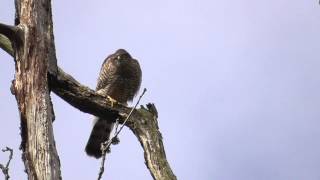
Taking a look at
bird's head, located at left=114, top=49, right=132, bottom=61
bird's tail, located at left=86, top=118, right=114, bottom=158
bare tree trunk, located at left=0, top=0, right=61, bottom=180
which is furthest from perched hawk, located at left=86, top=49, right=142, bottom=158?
bare tree trunk, located at left=0, top=0, right=61, bottom=180

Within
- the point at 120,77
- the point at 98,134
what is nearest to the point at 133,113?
the point at 98,134

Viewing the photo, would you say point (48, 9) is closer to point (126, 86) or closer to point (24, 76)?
point (24, 76)

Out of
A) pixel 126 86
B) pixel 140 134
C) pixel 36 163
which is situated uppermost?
pixel 126 86

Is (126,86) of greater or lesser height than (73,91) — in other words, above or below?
above

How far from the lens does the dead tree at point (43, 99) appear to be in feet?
15.9

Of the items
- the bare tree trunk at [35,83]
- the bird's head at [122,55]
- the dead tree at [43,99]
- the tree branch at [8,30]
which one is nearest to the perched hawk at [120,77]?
the bird's head at [122,55]

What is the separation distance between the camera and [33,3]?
5.93m

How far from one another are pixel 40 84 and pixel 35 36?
1.69ft

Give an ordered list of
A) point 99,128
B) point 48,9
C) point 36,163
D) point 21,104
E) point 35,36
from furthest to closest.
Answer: point 99,128, point 48,9, point 35,36, point 21,104, point 36,163

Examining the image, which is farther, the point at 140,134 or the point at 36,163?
the point at 140,134

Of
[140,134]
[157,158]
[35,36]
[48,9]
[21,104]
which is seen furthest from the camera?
[140,134]

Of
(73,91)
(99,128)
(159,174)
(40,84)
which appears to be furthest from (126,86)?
(40,84)

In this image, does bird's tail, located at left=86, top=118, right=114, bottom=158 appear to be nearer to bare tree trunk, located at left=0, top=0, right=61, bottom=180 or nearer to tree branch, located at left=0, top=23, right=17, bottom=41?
bare tree trunk, located at left=0, top=0, right=61, bottom=180

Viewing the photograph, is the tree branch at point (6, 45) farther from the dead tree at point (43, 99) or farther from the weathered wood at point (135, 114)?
the weathered wood at point (135, 114)
